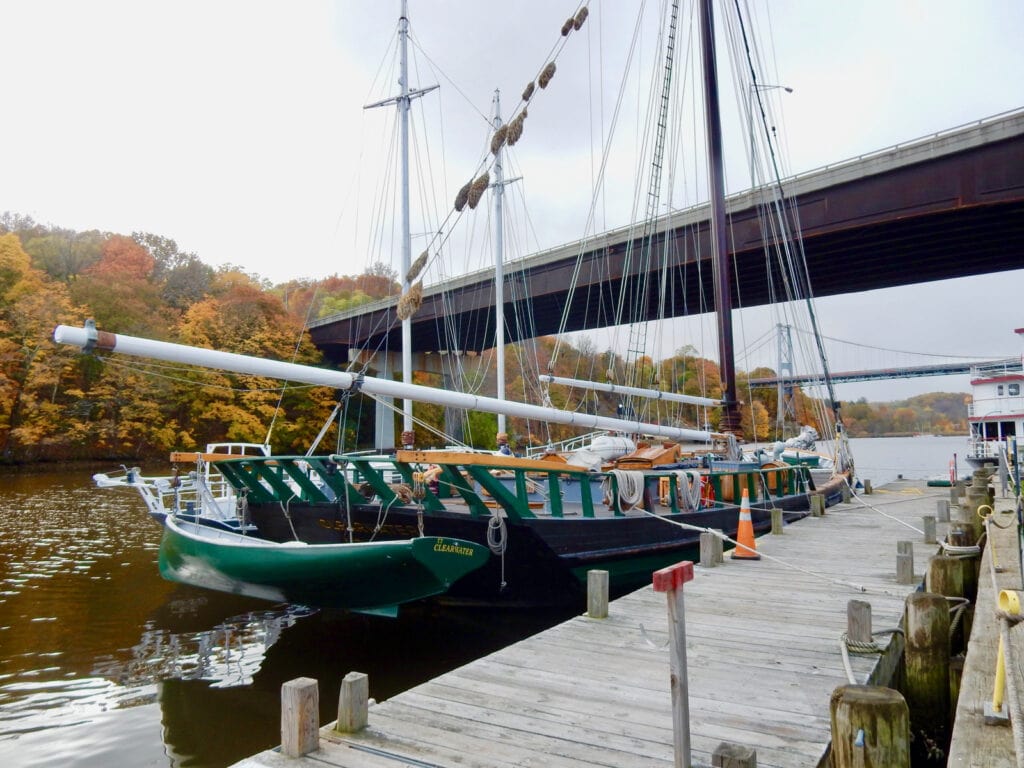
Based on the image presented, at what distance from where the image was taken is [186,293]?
54469 mm

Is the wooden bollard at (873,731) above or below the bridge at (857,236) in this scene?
below

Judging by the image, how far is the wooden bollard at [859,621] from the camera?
5383 mm

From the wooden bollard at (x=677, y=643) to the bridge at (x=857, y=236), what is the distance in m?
10.1

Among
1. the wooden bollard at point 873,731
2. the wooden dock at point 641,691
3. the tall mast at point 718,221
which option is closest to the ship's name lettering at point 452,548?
the wooden dock at point 641,691

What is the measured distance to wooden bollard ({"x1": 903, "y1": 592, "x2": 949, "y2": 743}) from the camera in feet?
17.8

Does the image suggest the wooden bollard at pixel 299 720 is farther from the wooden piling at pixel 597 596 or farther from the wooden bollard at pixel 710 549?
the wooden bollard at pixel 710 549

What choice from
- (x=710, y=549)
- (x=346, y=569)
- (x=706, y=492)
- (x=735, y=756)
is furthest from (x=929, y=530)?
(x=735, y=756)

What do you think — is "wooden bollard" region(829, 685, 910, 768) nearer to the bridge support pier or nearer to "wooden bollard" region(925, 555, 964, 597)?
"wooden bollard" region(925, 555, 964, 597)

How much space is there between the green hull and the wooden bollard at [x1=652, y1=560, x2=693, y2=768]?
5.44 metres

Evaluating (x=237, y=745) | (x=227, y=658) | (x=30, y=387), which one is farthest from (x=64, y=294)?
(x=237, y=745)

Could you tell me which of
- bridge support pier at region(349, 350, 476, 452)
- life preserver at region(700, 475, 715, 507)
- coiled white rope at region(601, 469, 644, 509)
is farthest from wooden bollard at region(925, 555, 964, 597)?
bridge support pier at region(349, 350, 476, 452)

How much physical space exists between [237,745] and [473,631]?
14.4 ft

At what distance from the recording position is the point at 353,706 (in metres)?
4.16

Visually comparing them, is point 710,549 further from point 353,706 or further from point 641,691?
point 353,706
